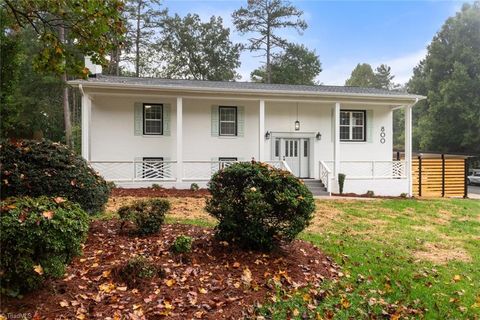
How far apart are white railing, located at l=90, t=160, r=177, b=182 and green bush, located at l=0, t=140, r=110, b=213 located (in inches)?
320

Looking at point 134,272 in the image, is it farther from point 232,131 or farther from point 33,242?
point 232,131

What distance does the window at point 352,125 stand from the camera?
15.6 meters

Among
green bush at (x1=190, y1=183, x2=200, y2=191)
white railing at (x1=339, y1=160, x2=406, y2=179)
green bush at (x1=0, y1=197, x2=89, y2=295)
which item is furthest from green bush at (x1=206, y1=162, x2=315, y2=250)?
white railing at (x1=339, y1=160, x2=406, y2=179)

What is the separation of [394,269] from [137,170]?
34.3 feet

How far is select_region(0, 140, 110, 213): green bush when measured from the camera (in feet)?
15.0

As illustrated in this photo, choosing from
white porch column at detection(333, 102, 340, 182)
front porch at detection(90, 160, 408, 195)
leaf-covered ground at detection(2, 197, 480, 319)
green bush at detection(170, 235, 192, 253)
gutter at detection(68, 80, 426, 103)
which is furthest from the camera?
white porch column at detection(333, 102, 340, 182)

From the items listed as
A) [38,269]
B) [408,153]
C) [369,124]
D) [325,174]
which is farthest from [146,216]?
[369,124]

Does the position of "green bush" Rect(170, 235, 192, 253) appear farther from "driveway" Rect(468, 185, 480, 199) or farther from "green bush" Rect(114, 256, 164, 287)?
"driveway" Rect(468, 185, 480, 199)

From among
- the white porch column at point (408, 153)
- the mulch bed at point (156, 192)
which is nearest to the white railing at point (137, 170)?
the mulch bed at point (156, 192)

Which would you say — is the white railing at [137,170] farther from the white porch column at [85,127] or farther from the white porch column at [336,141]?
the white porch column at [336,141]

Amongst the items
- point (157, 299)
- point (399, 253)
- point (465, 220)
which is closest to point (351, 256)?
point (399, 253)

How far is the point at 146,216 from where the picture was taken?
202 inches

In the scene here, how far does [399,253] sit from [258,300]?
3206 millimetres

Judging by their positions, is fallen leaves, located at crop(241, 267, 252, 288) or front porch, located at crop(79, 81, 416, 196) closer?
fallen leaves, located at crop(241, 267, 252, 288)
